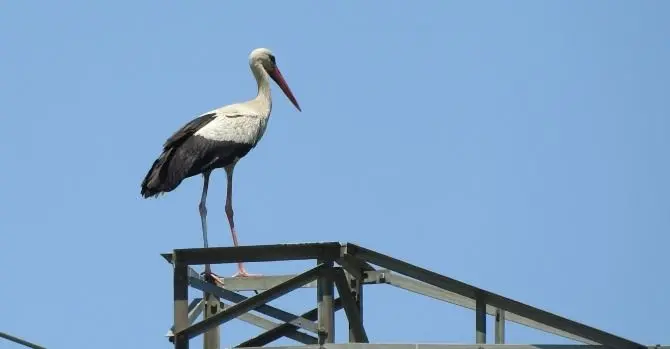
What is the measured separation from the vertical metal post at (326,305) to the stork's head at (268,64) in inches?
315

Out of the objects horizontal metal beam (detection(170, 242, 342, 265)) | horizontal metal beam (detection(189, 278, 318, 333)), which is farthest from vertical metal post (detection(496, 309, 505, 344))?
horizontal metal beam (detection(170, 242, 342, 265))

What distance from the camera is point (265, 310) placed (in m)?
13.9

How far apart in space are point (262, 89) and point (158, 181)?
3333 millimetres

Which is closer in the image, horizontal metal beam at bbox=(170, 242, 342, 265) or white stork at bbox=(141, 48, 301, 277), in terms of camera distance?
horizontal metal beam at bbox=(170, 242, 342, 265)

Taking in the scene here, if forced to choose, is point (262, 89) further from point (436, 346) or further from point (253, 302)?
point (436, 346)

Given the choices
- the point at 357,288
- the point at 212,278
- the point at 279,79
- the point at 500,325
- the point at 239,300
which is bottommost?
the point at 500,325

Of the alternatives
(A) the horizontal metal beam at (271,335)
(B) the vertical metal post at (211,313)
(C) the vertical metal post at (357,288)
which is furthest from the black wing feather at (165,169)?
(C) the vertical metal post at (357,288)

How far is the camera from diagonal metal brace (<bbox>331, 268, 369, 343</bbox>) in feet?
41.7

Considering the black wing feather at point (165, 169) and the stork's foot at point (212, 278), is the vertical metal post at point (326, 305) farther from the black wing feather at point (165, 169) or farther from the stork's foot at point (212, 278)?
the black wing feather at point (165, 169)

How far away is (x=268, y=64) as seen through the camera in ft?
66.1

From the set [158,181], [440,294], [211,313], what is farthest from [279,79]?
[440,294]

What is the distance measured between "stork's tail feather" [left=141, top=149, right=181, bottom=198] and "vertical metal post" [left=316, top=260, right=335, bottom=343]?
472cm

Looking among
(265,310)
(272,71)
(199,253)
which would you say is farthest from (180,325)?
(272,71)

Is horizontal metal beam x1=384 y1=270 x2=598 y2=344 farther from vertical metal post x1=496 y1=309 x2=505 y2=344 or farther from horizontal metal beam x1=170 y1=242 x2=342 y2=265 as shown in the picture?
horizontal metal beam x1=170 y1=242 x2=342 y2=265
